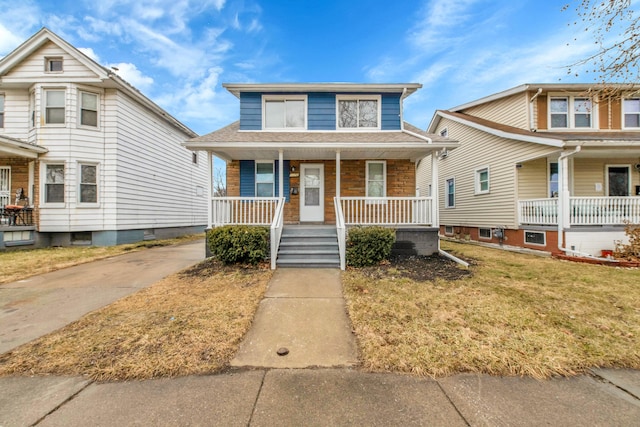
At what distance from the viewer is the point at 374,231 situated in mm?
6527

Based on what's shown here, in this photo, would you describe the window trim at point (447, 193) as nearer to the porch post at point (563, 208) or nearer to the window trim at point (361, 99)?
the porch post at point (563, 208)

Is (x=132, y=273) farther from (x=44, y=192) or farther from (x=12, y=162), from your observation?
(x=12, y=162)

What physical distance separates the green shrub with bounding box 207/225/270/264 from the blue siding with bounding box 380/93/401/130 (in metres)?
6.12

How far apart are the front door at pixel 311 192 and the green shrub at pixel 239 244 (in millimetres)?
3163

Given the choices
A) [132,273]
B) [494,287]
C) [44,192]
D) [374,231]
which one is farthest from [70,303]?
[44,192]

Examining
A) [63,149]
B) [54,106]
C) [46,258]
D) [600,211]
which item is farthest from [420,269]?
[54,106]

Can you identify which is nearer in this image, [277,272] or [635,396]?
[635,396]

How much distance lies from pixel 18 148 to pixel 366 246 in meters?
12.2

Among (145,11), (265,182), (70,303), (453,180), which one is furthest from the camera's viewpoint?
(453,180)

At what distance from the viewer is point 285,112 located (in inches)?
379

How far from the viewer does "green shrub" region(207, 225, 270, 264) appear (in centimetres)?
634

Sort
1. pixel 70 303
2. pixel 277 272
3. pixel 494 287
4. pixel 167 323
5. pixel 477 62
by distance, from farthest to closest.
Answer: pixel 477 62 < pixel 277 272 < pixel 494 287 < pixel 70 303 < pixel 167 323

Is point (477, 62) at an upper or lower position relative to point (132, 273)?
upper

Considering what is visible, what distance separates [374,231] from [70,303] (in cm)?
593
